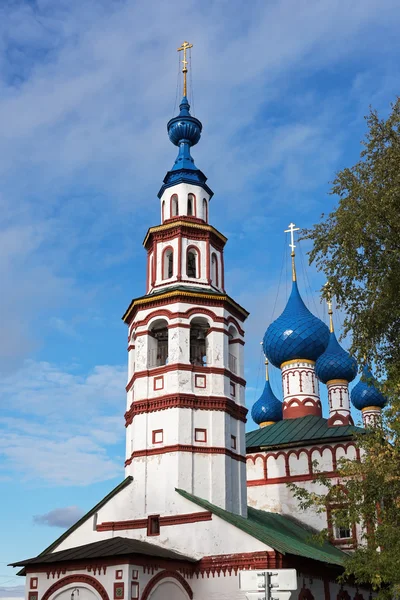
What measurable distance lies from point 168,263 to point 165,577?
339 inches

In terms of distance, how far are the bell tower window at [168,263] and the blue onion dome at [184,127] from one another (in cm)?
400

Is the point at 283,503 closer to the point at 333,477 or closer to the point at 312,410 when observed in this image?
the point at 333,477

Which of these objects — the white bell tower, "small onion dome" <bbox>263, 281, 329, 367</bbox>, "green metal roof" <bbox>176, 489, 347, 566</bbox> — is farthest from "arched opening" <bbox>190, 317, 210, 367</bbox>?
"small onion dome" <bbox>263, 281, 329, 367</bbox>

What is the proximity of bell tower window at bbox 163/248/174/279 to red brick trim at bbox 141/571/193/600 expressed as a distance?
8.05m

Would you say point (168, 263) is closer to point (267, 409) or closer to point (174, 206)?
point (174, 206)

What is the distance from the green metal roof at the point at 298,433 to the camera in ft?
82.7

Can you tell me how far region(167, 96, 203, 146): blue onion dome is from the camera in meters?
23.5

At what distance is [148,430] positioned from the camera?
1928 centimetres

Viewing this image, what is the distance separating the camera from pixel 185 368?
19406 millimetres

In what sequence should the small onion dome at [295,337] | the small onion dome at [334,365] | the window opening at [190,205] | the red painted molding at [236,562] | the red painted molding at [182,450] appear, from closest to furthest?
the red painted molding at [236,562], the red painted molding at [182,450], the window opening at [190,205], the small onion dome at [334,365], the small onion dome at [295,337]

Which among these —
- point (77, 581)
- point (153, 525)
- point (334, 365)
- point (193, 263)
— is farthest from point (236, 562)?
point (334, 365)

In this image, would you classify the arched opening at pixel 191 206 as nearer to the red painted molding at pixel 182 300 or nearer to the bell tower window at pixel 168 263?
the bell tower window at pixel 168 263

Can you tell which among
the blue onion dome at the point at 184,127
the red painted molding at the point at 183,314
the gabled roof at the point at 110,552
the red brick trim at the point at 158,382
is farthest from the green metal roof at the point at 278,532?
the blue onion dome at the point at 184,127

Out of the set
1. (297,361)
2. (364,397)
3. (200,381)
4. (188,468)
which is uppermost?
(297,361)
